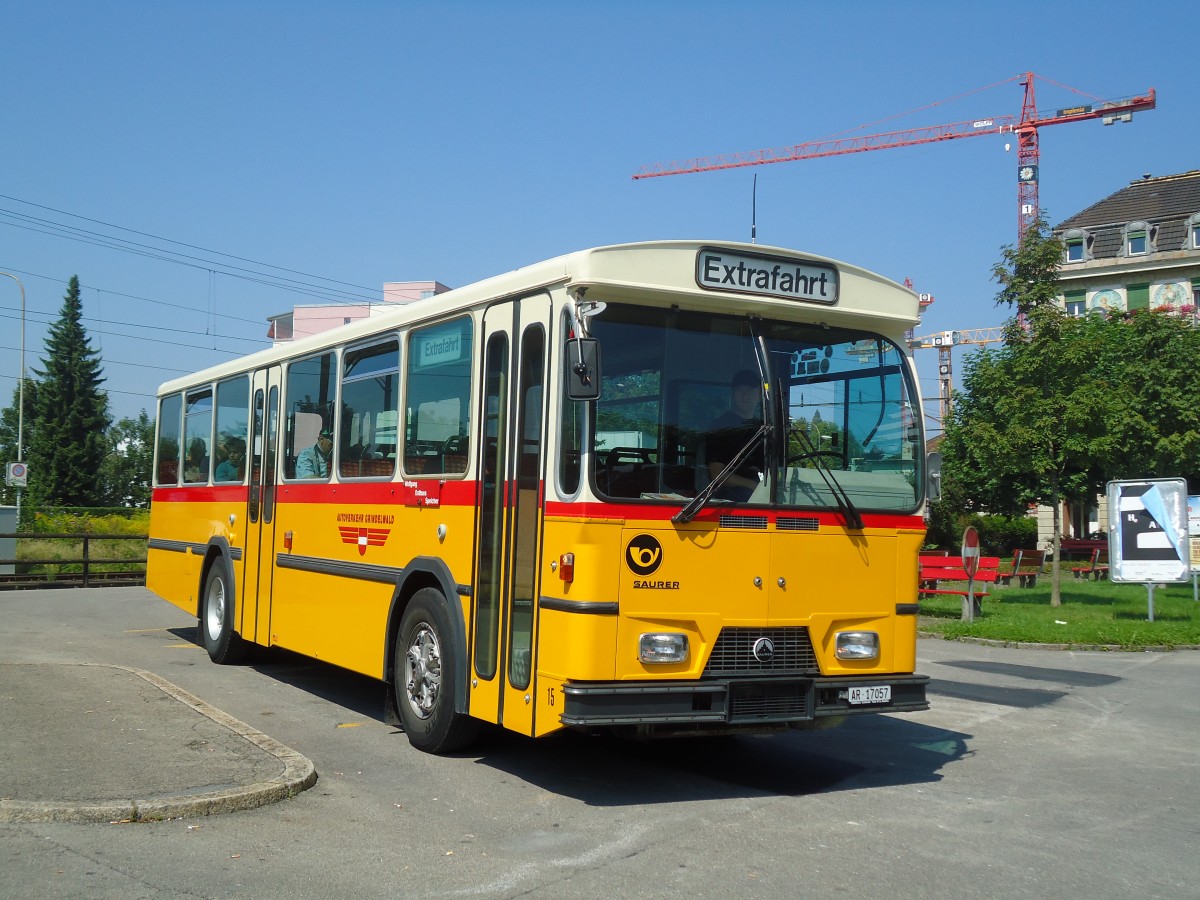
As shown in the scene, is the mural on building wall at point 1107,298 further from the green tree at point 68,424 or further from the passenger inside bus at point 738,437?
the passenger inside bus at point 738,437

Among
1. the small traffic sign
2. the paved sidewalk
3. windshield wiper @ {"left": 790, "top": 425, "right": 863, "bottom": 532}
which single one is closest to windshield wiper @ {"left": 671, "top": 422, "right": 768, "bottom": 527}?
windshield wiper @ {"left": 790, "top": 425, "right": 863, "bottom": 532}

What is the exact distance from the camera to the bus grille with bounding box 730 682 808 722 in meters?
7.14

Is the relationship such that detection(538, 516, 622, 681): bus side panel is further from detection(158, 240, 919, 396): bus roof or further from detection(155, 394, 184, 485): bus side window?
detection(155, 394, 184, 485): bus side window

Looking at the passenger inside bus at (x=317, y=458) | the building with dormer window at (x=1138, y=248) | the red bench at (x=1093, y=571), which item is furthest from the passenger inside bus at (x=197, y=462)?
the building with dormer window at (x=1138, y=248)

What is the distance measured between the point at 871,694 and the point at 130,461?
12481 centimetres

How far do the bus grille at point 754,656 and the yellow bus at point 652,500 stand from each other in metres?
0.01

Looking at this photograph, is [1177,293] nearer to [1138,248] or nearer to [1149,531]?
[1138,248]

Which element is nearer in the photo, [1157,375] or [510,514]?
[510,514]

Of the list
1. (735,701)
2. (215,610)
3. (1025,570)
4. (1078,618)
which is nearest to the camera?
(735,701)

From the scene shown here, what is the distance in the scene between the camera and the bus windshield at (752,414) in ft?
23.5

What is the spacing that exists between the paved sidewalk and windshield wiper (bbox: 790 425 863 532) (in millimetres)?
3715

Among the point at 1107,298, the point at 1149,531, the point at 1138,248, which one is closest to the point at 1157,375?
the point at 1107,298

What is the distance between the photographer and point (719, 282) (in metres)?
7.48

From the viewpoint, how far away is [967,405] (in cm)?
4778
